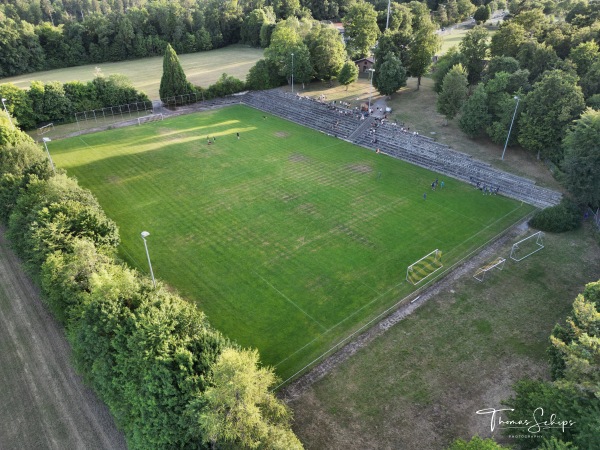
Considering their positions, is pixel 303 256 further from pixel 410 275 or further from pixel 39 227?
pixel 39 227

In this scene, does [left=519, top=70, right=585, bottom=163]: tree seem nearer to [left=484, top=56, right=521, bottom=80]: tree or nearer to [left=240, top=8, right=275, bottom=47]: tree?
[left=484, top=56, right=521, bottom=80]: tree

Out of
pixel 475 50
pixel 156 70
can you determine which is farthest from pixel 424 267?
pixel 156 70

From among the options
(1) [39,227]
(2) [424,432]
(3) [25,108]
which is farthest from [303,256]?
(3) [25,108]

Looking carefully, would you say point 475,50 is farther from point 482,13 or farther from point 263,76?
point 482,13

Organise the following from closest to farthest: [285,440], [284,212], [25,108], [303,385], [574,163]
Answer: [285,440]
[303,385]
[574,163]
[284,212]
[25,108]

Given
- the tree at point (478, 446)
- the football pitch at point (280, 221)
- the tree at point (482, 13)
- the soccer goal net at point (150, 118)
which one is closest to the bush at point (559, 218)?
the football pitch at point (280, 221)

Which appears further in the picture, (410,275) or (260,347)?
(410,275)
